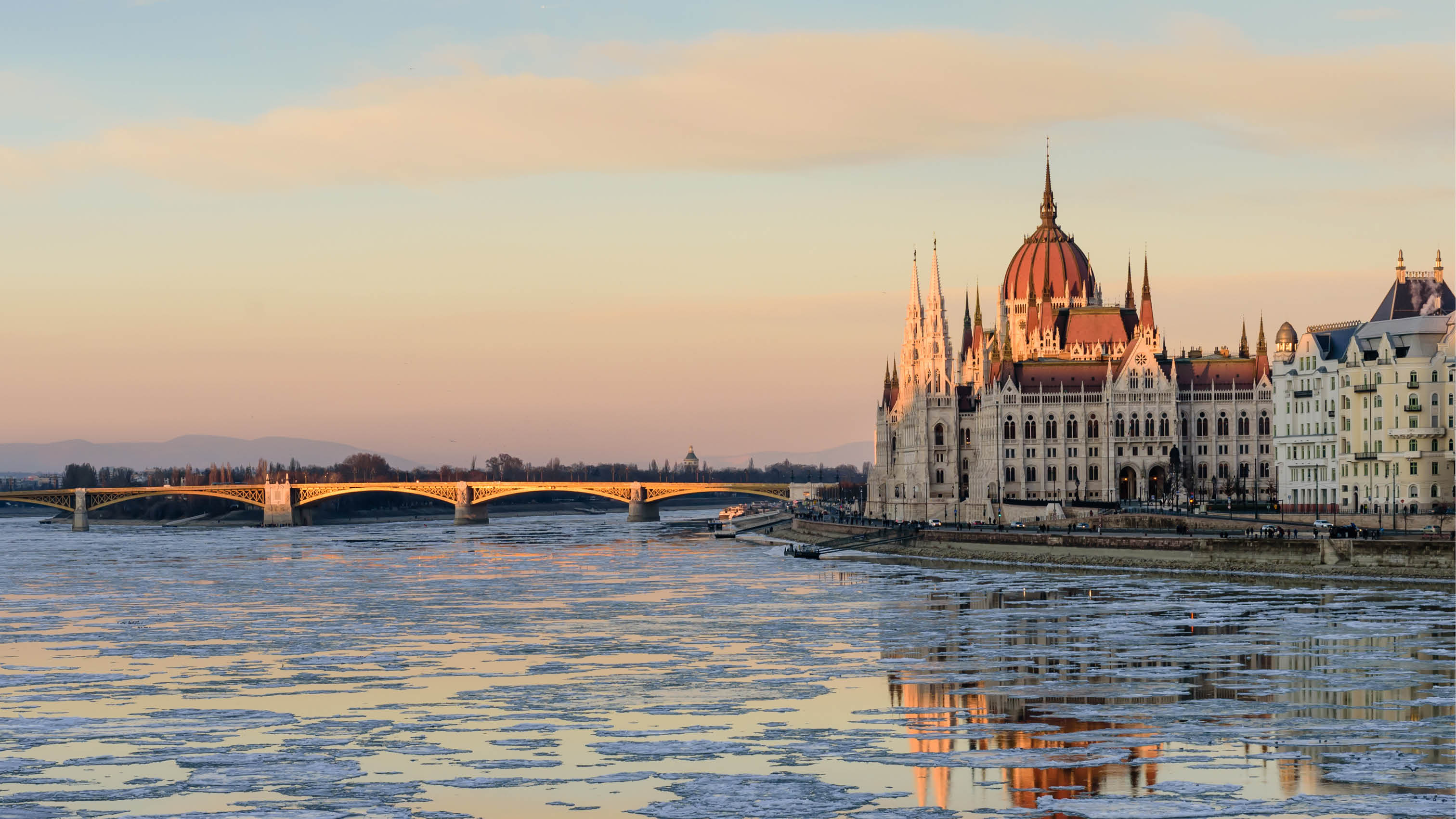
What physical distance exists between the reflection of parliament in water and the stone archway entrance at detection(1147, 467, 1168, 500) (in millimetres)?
103638

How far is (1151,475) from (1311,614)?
337 ft

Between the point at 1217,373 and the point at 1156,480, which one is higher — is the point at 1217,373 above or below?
above

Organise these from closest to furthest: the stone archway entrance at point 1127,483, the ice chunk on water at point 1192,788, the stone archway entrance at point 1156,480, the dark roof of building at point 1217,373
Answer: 1. the ice chunk on water at point 1192,788
2. the stone archway entrance at point 1127,483
3. the stone archway entrance at point 1156,480
4. the dark roof of building at point 1217,373

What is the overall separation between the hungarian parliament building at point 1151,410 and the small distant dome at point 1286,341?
153 mm

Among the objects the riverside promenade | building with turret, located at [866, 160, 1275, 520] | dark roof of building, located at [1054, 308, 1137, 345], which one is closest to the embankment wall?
the riverside promenade

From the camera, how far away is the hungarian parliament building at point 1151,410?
349ft

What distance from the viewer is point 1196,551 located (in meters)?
90.6

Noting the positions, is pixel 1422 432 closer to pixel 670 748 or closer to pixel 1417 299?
pixel 1417 299

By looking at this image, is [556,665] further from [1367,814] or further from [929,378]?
[929,378]

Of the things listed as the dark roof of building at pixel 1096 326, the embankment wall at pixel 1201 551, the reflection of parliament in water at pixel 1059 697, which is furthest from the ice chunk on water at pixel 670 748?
the dark roof of building at pixel 1096 326

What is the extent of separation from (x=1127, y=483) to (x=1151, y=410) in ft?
24.0

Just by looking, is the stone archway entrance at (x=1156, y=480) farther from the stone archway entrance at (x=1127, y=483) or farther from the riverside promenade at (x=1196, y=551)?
the riverside promenade at (x=1196, y=551)

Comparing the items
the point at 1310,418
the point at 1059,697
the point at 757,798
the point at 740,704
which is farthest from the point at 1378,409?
the point at 757,798

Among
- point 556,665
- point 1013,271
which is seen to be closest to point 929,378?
point 1013,271
